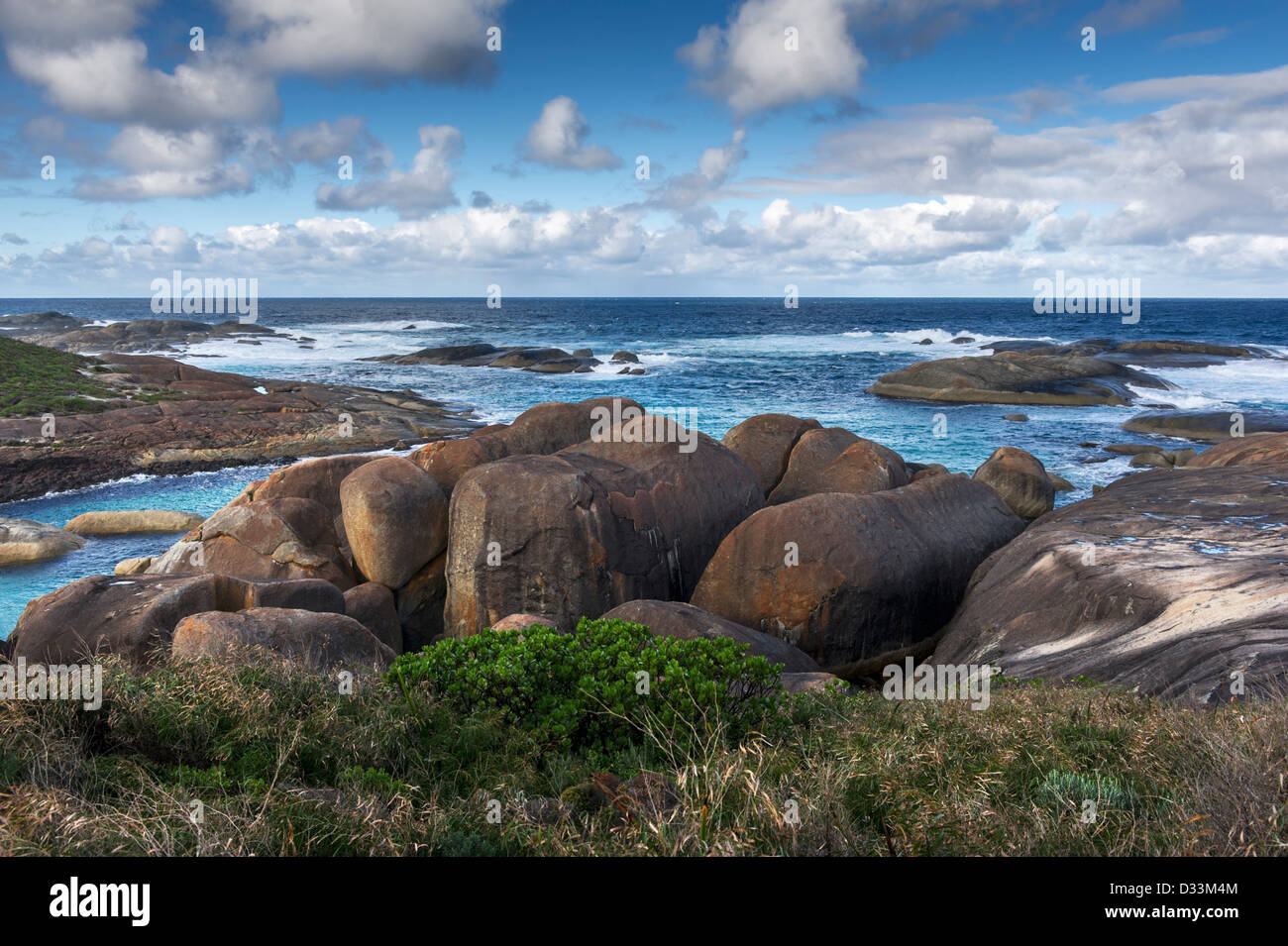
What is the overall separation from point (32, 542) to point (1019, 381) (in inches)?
1688

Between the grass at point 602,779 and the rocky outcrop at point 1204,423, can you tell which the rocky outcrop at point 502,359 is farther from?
the grass at point 602,779

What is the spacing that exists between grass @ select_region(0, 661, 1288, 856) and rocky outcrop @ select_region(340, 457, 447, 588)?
21.6 ft

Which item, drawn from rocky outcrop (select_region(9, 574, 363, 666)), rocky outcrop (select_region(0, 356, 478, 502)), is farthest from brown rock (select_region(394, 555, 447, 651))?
rocky outcrop (select_region(0, 356, 478, 502))

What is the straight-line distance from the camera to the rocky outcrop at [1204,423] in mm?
33594

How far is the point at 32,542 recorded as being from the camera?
1934 cm

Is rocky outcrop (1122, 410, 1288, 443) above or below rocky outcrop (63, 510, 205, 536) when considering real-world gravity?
above

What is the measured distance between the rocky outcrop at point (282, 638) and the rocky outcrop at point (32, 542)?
41.3 feet

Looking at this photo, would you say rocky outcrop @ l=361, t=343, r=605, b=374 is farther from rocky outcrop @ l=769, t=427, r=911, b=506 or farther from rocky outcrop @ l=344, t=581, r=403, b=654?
rocky outcrop @ l=344, t=581, r=403, b=654

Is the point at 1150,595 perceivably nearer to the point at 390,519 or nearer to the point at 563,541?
the point at 563,541

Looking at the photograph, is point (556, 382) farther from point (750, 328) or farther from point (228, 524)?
point (750, 328)

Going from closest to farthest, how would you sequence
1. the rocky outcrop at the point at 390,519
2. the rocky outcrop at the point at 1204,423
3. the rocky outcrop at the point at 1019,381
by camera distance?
the rocky outcrop at the point at 390,519 → the rocky outcrop at the point at 1204,423 → the rocky outcrop at the point at 1019,381

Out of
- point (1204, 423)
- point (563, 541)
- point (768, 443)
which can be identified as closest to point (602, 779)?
point (563, 541)

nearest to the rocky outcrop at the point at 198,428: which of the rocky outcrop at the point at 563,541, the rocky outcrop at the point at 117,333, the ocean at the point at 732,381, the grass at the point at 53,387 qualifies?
the grass at the point at 53,387

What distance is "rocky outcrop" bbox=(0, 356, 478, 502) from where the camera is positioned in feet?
88.7
